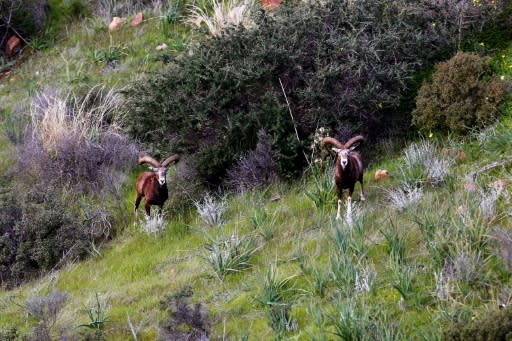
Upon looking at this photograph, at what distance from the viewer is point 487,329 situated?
6.20 metres

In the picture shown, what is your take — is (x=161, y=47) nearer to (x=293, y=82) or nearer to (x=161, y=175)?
(x=293, y=82)

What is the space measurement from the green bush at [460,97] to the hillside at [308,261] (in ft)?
0.70

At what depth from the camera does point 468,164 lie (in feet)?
35.6

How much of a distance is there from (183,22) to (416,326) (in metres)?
12.0

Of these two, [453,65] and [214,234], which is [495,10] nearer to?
[453,65]

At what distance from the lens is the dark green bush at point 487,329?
20.1ft

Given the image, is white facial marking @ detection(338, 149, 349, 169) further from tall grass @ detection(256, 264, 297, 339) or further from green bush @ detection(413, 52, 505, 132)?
green bush @ detection(413, 52, 505, 132)

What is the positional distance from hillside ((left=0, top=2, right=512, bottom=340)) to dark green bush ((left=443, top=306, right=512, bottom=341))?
0.06ft

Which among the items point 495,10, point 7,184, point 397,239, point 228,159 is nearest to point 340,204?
point 397,239

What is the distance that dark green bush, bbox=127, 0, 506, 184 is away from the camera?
40.7 ft

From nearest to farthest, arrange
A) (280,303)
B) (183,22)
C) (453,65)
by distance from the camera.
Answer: (280,303)
(453,65)
(183,22)

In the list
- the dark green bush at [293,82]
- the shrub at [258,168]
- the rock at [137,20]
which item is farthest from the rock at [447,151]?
the rock at [137,20]

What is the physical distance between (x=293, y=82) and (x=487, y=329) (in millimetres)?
7256

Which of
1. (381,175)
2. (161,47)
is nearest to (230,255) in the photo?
(381,175)
